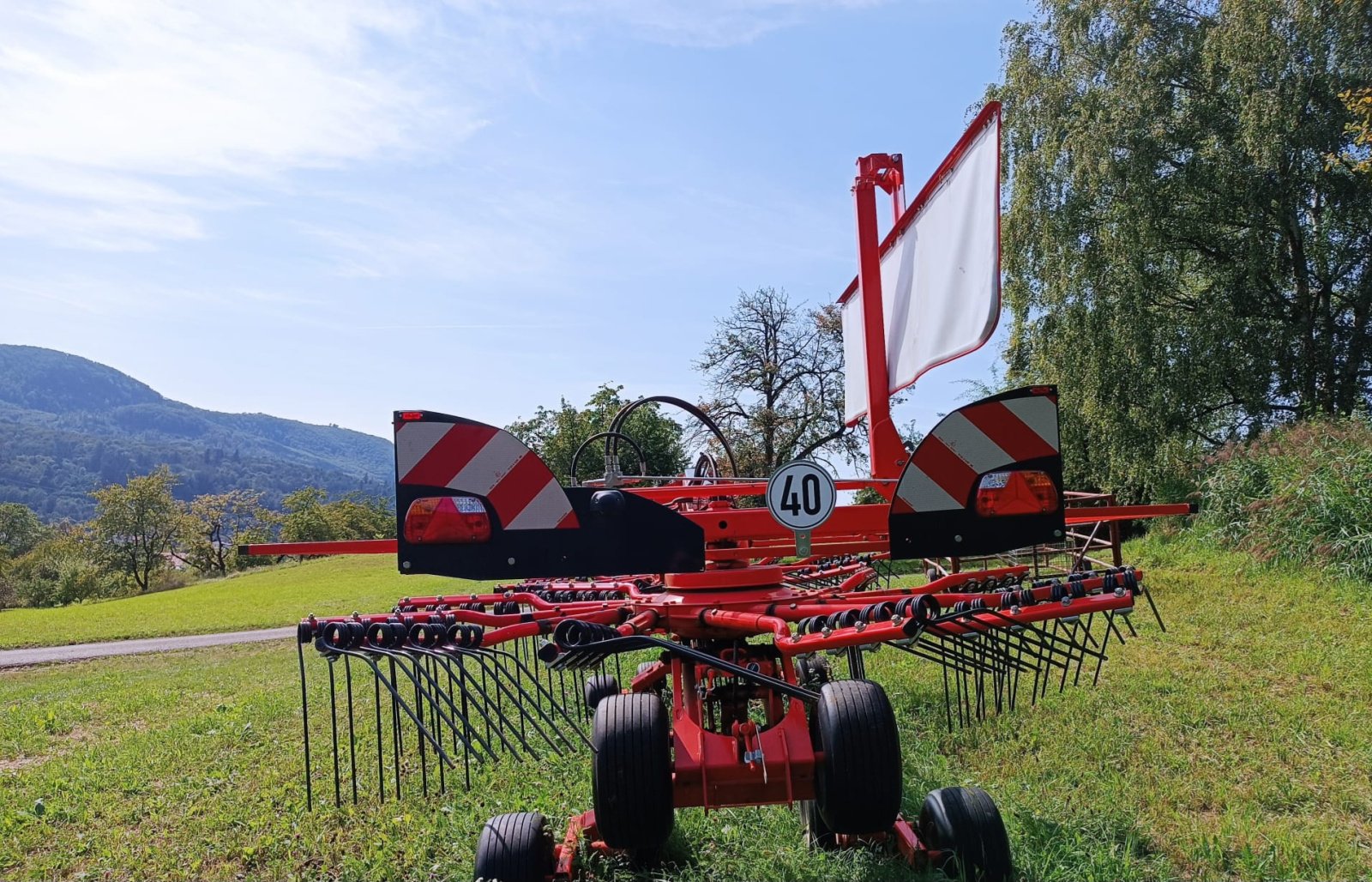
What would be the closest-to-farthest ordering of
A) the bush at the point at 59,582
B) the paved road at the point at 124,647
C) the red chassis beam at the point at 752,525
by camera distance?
the red chassis beam at the point at 752,525, the paved road at the point at 124,647, the bush at the point at 59,582

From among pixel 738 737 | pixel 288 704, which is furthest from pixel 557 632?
pixel 288 704

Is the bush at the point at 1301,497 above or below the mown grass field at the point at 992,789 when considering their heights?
above

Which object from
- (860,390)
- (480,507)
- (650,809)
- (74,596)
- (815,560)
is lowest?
(74,596)

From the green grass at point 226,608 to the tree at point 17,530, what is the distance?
65.6m

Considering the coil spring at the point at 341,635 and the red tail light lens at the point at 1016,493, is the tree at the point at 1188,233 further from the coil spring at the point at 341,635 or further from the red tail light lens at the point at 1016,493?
the coil spring at the point at 341,635

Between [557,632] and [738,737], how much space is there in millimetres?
823

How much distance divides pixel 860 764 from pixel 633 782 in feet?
2.18

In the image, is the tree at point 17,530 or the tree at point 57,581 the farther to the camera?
the tree at point 17,530

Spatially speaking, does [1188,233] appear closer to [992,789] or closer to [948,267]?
[948,267]

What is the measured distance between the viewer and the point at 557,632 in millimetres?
2564

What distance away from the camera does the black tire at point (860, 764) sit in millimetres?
2543

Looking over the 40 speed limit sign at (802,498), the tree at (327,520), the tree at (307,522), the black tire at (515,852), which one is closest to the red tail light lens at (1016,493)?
the 40 speed limit sign at (802,498)

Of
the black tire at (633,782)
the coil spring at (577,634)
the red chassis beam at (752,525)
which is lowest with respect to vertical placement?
the black tire at (633,782)

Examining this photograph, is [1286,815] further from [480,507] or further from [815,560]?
[480,507]
